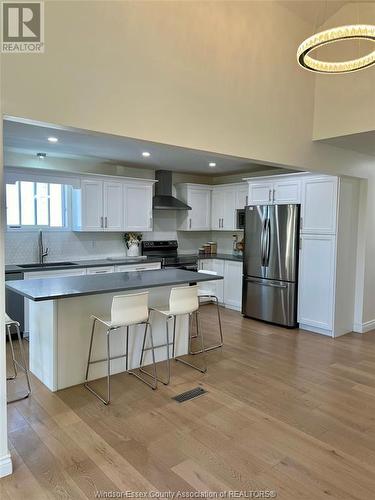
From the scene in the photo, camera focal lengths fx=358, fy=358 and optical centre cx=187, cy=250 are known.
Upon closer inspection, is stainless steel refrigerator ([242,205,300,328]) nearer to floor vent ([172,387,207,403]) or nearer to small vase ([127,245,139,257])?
small vase ([127,245,139,257])

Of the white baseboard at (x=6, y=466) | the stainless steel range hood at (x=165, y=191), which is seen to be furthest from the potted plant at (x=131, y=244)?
the white baseboard at (x=6, y=466)

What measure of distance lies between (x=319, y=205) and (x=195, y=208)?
2677mm

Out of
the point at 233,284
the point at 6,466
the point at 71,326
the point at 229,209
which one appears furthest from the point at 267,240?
the point at 6,466

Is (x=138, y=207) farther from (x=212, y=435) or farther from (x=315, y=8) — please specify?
(x=212, y=435)

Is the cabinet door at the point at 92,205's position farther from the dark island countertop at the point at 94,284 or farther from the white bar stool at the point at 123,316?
the white bar stool at the point at 123,316

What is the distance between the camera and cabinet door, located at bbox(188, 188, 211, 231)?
23.2 ft

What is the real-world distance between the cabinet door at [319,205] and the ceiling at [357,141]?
1.62 ft

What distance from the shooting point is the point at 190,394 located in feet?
10.9

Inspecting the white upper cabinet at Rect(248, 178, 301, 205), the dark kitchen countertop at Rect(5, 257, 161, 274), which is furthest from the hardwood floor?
the white upper cabinet at Rect(248, 178, 301, 205)

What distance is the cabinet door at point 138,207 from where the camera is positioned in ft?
20.2

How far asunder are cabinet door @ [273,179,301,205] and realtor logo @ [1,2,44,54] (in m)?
3.96

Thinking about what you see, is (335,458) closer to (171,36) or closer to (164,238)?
(171,36)

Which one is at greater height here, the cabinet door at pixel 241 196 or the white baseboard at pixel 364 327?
the cabinet door at pixel 241 196

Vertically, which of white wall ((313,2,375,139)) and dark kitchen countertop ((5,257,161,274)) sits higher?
white wall ((313,2,375,139))
